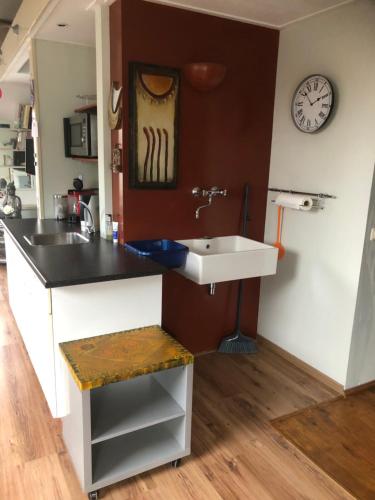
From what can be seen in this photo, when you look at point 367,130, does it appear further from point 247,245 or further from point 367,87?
point 247,245

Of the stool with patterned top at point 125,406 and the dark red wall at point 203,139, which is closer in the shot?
the stool with patterned top at point 125,406

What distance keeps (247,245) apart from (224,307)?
53cm

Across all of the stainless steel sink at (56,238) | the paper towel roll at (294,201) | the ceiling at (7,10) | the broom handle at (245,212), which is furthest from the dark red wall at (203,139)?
the ceiling at (7,10)

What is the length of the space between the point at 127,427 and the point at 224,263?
1091mm

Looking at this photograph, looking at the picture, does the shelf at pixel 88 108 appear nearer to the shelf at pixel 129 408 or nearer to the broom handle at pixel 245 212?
the broom handle at pixel 245 212

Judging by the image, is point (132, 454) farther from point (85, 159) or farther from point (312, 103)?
point (312, 103)

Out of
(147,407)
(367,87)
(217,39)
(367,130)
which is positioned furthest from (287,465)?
(217,39)

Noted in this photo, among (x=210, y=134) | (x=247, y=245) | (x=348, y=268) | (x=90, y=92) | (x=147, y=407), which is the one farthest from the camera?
(x=90, y=92)

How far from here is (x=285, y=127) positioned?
2.90 m

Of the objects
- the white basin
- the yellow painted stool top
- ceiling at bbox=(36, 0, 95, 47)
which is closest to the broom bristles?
the white basin

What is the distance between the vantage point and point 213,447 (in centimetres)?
214

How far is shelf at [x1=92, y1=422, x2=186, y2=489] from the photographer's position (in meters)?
1.86

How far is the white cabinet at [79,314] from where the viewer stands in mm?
2000

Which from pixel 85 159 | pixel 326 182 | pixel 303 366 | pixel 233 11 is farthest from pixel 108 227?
pixel 303 366
